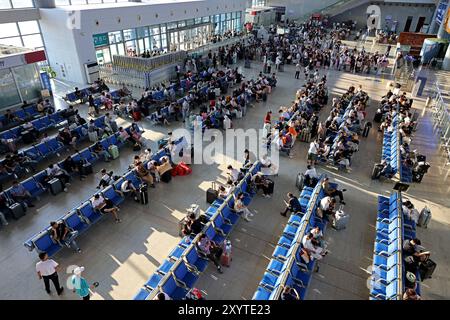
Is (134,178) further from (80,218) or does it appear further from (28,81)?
(28,81)

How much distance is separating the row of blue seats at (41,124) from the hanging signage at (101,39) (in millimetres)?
9052

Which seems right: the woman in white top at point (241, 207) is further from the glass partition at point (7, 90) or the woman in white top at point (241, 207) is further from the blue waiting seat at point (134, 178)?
the glass partition at point (7, 90)

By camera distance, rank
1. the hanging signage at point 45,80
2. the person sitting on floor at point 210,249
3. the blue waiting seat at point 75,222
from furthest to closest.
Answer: the hanging signage at point 45,80 → the blue waiting seat at point 75,222 → the person sitting on floor at point 210,249

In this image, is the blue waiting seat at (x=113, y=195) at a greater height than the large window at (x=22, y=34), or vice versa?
the large window at (x=22, y=34)

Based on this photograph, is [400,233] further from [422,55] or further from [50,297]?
[422,55]

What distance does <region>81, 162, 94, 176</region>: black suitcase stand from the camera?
12.2 metres

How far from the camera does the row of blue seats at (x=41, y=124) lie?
→ 14.3 meters

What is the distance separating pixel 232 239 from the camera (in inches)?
378

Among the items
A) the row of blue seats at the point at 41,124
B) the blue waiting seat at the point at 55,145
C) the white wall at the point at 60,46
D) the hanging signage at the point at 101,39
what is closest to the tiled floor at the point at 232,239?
the blue waiting seat at the point at 55,145

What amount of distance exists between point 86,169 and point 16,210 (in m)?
2.88

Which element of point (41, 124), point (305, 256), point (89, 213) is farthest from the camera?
point (41, 124)

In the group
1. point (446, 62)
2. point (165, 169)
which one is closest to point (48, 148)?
point (165, 169)

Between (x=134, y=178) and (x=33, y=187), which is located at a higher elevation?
(x=134, y=178)
